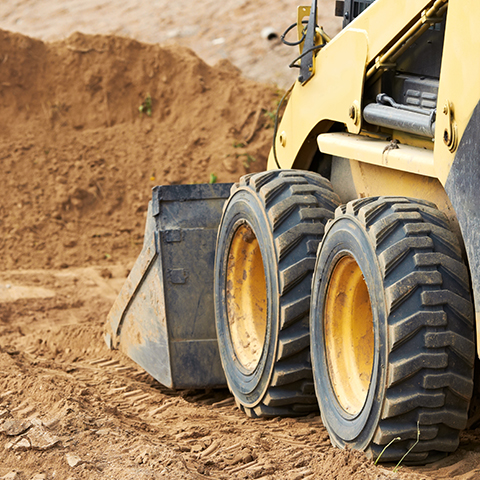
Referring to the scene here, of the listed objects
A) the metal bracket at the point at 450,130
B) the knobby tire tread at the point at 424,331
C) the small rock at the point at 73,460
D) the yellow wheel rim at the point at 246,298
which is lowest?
the small rock at the point at 73,460

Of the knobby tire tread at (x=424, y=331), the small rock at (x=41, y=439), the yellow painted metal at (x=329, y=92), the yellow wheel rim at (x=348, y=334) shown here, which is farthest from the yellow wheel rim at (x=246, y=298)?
the knobby tire tread at (x=424, y=331)

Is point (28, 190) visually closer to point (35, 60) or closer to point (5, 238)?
point (5, 238)

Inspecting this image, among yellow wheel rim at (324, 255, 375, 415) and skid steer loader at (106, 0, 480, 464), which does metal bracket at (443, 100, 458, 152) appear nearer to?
skid steer loader at (106, 0, 480, 464)

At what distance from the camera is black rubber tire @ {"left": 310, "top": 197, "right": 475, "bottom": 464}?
9.25 ft

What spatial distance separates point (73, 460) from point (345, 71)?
7.56ft

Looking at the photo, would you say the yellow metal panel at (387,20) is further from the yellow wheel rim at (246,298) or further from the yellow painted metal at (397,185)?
the yellow wheel rim at (246,298)

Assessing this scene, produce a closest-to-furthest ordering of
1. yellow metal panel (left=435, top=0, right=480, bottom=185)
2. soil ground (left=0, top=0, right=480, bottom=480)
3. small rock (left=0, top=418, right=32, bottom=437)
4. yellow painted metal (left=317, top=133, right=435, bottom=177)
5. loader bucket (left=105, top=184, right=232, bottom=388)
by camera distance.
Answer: yellow metal panel (left=435, top=0, right=480, bottom=185) → yellow painted metal (left=317, top=133, right=435, bottom=177) → soil ground (left=0, top=0, right=480, bottom=480) → small rock (left=0, top=418, right=32, bottom=437) → loader bucket (left=105, top=184, right=232, bottom=388)

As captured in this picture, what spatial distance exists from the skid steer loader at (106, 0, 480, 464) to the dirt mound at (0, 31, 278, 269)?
480 centimetres

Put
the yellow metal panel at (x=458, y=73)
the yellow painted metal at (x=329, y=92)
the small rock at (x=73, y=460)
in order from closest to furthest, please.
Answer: the yellow metal panel at (x=458, y=73) → the small rock at (x=73, y=460) → the yellow painted metal at (x=329, y=92)

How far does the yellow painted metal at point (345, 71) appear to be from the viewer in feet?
11.2

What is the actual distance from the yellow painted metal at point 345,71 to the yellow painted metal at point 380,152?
8 centimetres

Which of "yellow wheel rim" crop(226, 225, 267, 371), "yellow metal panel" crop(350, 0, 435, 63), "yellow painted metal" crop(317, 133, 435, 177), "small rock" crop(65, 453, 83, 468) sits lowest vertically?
"small rock" crop(65, 453, 83, 468)

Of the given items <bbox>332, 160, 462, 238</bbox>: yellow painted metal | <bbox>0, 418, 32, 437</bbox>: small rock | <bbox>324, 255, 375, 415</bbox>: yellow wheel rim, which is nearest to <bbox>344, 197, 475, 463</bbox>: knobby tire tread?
<bbox>332, 160, 462, 238</bbox>: yellow painted metal

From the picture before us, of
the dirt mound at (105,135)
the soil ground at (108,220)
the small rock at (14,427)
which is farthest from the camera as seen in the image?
the dirt mound at (105,135)
